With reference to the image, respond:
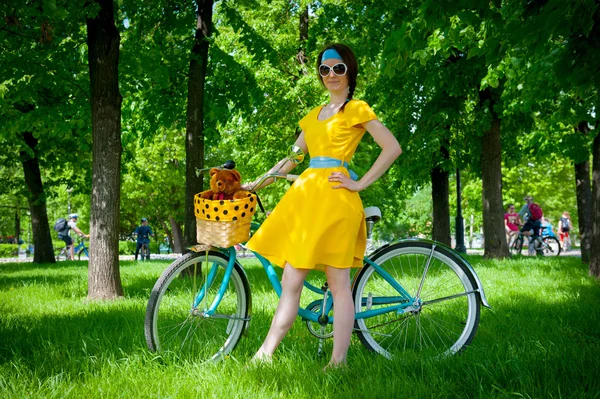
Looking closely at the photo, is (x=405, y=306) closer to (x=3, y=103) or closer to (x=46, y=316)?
(x=46, y=316)

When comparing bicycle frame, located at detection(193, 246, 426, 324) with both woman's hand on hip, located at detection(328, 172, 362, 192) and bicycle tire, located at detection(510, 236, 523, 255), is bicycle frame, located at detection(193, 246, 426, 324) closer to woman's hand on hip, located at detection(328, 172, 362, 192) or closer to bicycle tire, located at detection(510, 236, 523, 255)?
woman's hand on hip, located at detection(328, 172, 362, 192)

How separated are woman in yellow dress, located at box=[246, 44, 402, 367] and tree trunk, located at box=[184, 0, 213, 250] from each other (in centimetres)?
585

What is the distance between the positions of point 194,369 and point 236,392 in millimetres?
500

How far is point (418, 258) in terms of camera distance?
3.82 metres

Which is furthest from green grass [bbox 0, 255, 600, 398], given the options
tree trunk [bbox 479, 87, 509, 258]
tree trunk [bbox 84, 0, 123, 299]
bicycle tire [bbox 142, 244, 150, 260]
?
bicycle tire [bbox 142, 244, 150, 260]

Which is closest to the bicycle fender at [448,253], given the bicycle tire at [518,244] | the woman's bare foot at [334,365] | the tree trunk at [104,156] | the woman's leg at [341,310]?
the woman's leg at [341,310]

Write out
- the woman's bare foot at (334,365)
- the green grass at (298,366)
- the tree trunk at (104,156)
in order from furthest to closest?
the tree trunk at (104,156), the woman's bare foot at (334,365), the green grass at (298,366)

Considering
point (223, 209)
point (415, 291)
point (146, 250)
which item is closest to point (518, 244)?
point (146, 250)

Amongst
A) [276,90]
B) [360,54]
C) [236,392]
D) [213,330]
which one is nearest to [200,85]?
[360,54]

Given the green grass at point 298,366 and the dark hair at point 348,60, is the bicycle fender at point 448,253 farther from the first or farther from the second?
the dark hair at point 348,60

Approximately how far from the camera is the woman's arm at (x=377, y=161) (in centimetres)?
332

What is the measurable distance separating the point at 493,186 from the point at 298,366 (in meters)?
11.3

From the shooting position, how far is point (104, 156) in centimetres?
718

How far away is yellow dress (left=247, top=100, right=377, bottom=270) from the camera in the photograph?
11.0 feet
